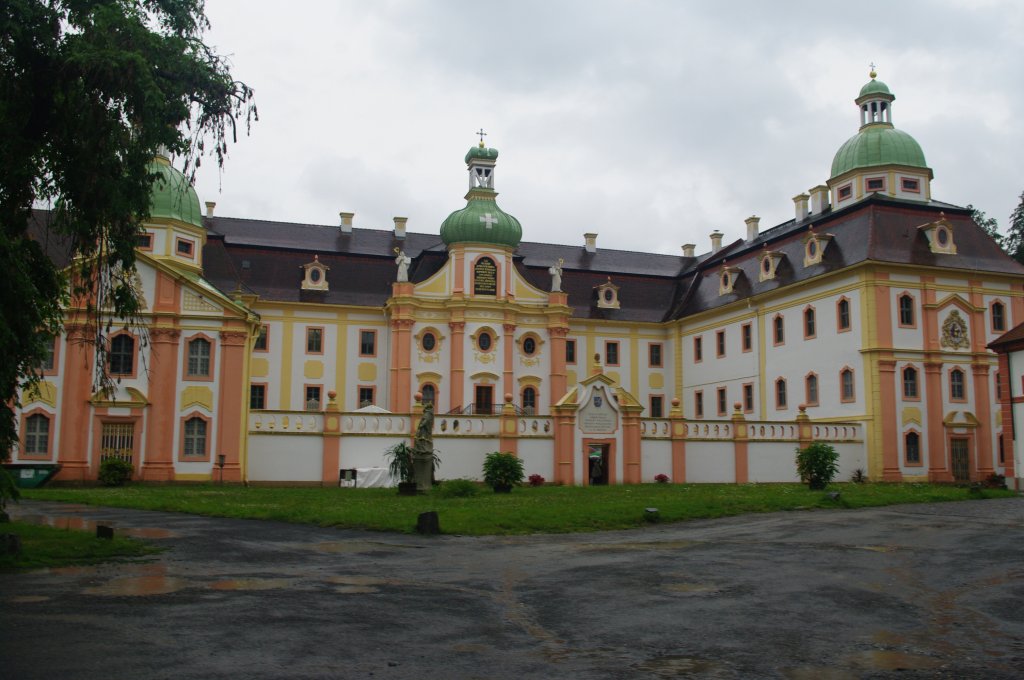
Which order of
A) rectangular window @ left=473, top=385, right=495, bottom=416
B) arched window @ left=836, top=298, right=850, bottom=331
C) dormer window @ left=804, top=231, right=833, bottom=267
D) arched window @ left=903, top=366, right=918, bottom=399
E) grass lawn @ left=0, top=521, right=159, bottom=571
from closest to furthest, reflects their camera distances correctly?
grass lawn @ left=0, top=521, right=159, bottom=571, arched window @ left=903, top=366, right=918, bottom=399, arched window @ left=836, top=298, right=850, bottom=331, dormer window @ left=804, top=231, right=833, bottom=267, rectangular window @ left=473, top=385, right=495, bottom=416

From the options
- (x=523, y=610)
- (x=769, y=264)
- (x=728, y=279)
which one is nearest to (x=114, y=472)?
(x=523, y=610)

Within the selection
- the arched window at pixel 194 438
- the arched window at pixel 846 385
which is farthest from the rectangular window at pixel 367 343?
the arched window at pixel 846 385

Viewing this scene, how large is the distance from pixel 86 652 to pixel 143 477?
32.7 m

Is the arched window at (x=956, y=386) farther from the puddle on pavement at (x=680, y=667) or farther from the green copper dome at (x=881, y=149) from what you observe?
the puddle on pavement at (x=680, y=667)

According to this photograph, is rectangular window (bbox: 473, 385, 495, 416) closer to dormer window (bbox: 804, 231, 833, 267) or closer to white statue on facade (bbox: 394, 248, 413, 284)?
white statue on facade (bbox: 394, 248, 413, 284)

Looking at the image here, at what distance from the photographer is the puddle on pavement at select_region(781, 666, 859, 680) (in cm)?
752

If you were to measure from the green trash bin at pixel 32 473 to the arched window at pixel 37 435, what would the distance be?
14.9 feet

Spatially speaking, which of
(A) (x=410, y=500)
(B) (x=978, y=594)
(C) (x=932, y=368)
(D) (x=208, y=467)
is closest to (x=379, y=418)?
(D) (x=208, y=467)

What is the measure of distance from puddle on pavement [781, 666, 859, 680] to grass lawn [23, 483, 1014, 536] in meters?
11.0

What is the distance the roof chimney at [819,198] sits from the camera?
174 ft

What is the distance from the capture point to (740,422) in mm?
41344

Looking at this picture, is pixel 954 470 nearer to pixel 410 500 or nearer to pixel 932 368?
pixel 932 368

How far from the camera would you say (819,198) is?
175ft

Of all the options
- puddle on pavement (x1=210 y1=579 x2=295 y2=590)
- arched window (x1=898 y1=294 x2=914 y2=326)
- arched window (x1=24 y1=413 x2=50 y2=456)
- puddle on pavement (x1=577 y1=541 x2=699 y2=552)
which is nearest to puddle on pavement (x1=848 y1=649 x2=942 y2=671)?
puddle on pavement (x1=210 y1=579 x2=295 y2=590)
